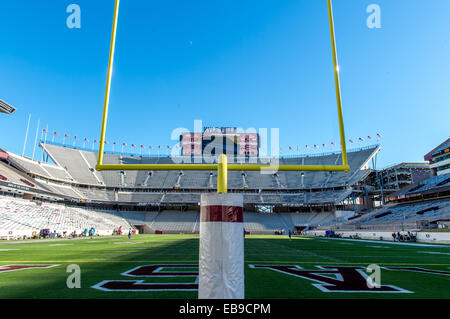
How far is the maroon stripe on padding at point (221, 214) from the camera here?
2.18m

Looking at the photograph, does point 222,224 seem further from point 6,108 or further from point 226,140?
point 6,108

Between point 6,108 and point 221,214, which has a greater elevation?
point 6,108

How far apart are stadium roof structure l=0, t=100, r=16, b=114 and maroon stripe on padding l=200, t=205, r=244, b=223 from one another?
39.8ft

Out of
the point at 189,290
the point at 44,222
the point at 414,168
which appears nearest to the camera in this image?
the point at 189,290

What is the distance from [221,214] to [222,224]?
3.0 inches

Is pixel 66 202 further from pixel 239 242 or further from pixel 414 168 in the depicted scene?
pixel 414 168

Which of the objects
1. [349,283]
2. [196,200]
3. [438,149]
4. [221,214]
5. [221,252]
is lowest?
[349,283]

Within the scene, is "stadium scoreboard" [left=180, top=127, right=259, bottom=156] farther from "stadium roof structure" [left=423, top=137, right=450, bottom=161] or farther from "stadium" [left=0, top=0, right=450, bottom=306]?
"stadium roof structure" [left=423, top=137, right=450, bottom=161]

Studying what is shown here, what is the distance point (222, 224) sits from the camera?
216 centimetres

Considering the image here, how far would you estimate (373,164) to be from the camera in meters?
52.0

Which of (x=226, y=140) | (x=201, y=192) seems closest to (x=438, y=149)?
(x=201, y=192)
